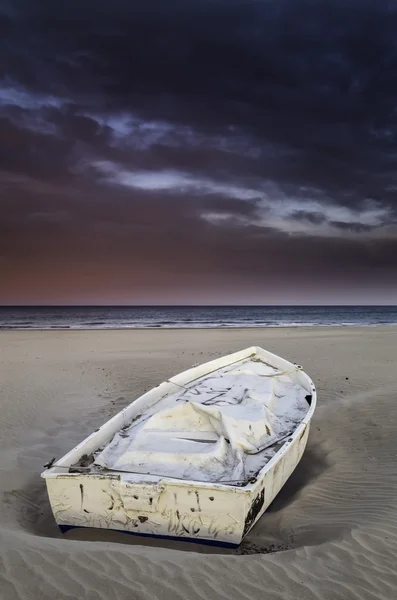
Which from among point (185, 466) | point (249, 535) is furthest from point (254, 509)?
point (185, 466)

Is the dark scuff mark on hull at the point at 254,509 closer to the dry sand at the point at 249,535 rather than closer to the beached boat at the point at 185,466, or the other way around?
the beached boat at the point at 185,466

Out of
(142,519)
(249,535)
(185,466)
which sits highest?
(185,466)

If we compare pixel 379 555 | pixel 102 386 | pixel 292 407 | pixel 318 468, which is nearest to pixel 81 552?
pixel 379 555

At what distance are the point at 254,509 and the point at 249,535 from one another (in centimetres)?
48

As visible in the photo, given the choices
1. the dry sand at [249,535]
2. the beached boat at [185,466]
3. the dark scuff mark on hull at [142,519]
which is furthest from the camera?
the dark scuff mark on hull at [142,519]

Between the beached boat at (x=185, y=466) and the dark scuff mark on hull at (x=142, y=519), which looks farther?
the dark scuff mark on hull at (x=142, y=519)

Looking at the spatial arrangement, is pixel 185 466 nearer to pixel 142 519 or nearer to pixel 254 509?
pixel 142 519

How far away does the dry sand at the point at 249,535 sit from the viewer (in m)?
A: 3.76

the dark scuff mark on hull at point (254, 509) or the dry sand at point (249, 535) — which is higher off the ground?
the dark scuff mark on hull at point (254, 509)

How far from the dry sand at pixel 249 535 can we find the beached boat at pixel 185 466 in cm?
29

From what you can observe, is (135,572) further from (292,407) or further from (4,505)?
(292,407)

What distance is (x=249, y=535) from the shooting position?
15.8ft

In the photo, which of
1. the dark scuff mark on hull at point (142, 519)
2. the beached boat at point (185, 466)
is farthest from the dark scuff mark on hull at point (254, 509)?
the dark scuff mark on hull at point (142, 519)

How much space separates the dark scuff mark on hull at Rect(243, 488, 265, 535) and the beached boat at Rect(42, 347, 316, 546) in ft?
0.06
